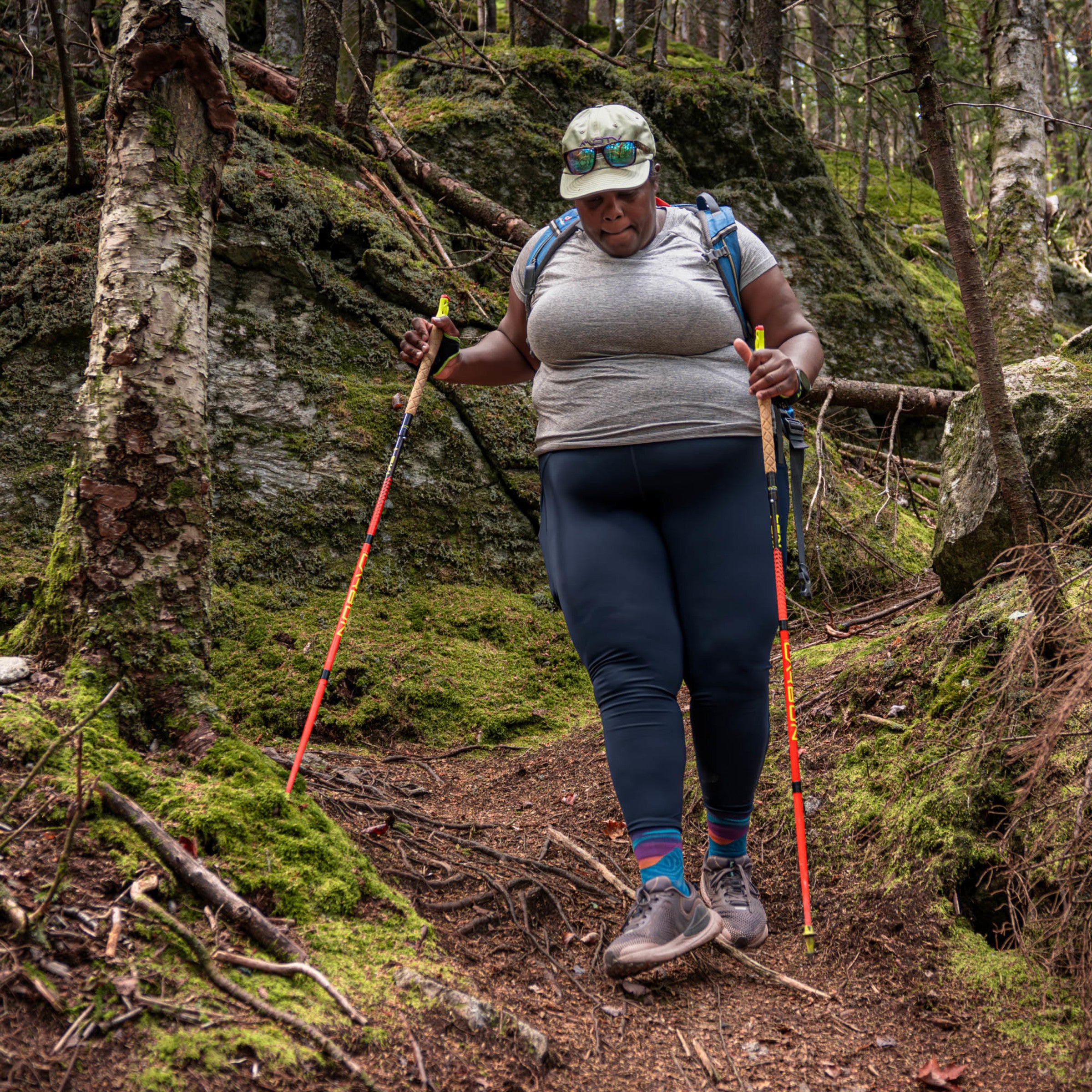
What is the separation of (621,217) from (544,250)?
1.09ft

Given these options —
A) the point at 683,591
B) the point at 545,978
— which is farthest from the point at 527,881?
the point at 683,591

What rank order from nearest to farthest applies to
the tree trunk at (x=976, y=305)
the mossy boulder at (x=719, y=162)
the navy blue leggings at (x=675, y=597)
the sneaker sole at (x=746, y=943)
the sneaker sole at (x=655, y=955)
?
the sneaker sole at (x=655, y=955)
the navy blue leggings at (x=675, y=597)
the sneaker sole at (x=746, y=943)
the tree trunk at (x=976, y=305)
the mossy boulder at (x=719, y=162)

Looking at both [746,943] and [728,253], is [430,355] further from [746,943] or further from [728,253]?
[746,943]

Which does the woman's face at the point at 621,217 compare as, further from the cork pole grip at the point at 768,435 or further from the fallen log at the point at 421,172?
the fallen log at the point at 421,172

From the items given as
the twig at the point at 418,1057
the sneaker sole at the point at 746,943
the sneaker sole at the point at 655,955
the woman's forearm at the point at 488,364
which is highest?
the woman's forearm at the point at 488,364

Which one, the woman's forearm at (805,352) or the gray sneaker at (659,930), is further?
the woman's forearm at (805,352)

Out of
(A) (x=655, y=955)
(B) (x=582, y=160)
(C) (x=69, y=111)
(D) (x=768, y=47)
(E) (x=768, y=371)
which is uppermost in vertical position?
(D) (x=768, y=47)

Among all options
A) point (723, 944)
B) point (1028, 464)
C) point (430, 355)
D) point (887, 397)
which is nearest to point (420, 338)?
point (430, 355)

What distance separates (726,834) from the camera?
9.61 feet

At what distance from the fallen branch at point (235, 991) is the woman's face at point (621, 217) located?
235cm

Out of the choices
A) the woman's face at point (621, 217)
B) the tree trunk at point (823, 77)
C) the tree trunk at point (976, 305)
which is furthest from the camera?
the tree trunk at point (823, 77)

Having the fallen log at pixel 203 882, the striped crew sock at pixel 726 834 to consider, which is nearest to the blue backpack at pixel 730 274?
the striped crew sock at pixel 726 834

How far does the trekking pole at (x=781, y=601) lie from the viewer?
2760 millimetres

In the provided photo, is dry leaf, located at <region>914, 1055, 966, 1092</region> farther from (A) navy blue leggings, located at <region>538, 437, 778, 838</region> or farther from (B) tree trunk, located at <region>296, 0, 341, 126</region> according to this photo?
(B) tree trunk, located at <region>296, 0, 341, 126</region>
